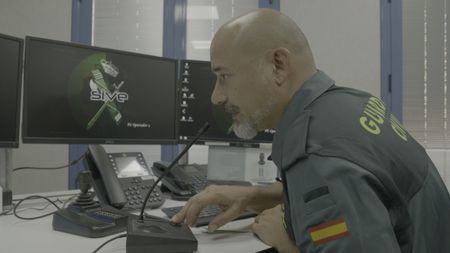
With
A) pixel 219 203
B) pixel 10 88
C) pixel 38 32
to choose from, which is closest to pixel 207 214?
pixel 219 203

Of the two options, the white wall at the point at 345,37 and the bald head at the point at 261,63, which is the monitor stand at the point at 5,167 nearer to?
the bald head at the point at 261,63

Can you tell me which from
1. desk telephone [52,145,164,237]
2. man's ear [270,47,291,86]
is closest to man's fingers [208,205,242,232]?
desk telephone [52,145,164,237]

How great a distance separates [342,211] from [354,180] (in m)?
0.04

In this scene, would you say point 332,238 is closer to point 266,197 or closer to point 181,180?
point 266,197

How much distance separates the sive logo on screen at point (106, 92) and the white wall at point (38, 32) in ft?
4.98

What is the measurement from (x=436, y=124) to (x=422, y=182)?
7.47 feet

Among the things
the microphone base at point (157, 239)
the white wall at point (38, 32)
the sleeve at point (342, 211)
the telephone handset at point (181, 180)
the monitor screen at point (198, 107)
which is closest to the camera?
the sleeve at point (342, 211)

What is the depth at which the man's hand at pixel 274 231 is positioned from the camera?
0.76 metres

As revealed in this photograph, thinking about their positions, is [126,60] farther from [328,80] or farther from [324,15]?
[324,15]

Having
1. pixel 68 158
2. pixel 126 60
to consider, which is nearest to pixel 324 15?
pixel 126 60

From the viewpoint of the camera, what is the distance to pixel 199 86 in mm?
1543

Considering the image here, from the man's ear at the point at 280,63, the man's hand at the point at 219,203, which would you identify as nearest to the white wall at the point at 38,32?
the man's hand at the point at 219,203

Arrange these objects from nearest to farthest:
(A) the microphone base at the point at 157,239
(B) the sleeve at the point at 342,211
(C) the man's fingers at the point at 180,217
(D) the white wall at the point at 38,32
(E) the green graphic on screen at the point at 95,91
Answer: (B) the sleeve at the point at 342,211 < (A) the microphone base at the point at 157,239 < (C) the man's fingers at the point at 180,217 < (E) the green graphic on screen at the point at 95,91 < (D) the white wall at the point at 38,32

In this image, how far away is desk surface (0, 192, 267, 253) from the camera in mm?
769
